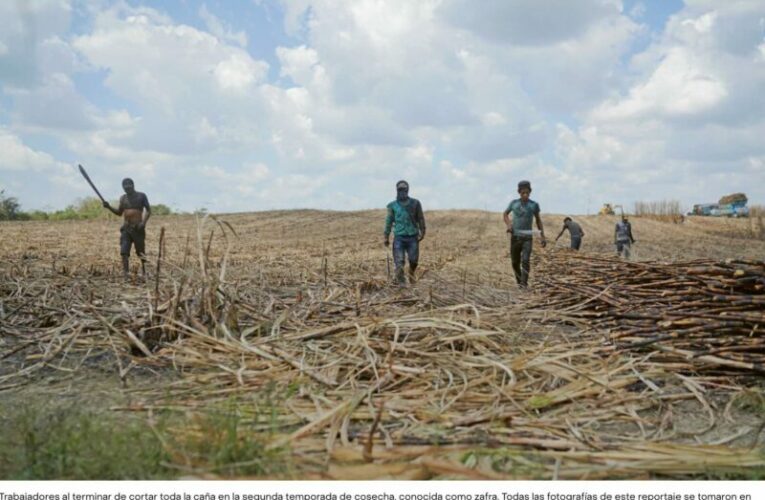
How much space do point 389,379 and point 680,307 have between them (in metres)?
2.91

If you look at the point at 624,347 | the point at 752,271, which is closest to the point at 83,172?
the point at 624,347

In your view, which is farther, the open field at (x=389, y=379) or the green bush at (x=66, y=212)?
the green bush at (x=66, y=212)

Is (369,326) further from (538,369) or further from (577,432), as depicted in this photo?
(577,432)

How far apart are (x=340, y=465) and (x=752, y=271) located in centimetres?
427

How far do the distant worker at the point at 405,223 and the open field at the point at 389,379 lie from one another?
6.32ft

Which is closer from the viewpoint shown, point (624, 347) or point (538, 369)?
point (538, 369)

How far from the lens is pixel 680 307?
5.85 meters

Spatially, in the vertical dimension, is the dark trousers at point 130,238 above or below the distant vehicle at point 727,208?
below

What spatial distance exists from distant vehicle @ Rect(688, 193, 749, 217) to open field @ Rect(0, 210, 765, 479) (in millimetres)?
49135

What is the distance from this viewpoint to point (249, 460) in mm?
3148

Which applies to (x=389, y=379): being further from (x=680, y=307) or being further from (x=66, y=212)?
(x=66, y=212)

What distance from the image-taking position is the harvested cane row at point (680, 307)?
5051 millimetres

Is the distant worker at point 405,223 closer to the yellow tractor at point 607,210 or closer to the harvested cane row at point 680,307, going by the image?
the harvested cane row at point 680,307

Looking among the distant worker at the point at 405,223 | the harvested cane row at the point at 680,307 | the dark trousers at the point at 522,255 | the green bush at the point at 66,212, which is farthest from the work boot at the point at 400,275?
the green bush at the point at 66,212
